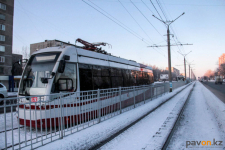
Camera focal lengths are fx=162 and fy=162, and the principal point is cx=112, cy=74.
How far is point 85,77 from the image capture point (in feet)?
22.3

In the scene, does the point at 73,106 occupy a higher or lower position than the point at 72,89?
lower

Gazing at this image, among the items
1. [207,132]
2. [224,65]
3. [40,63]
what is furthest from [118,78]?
[224,65]

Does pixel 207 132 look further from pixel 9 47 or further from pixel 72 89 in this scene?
pixel 9 47

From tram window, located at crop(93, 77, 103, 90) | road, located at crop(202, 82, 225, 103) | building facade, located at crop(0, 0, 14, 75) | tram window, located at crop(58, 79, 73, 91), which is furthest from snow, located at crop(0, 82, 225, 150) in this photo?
building facade, located at crop(0, 0, 14, 75)

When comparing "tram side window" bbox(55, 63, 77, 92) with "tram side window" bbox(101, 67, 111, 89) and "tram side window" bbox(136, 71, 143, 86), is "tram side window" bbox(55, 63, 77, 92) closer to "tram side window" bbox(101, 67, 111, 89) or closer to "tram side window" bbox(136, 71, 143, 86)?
"tram side window" bbox(101, 67, 111, 89)

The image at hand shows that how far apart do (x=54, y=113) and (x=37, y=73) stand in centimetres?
216

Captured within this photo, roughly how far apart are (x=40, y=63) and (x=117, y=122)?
145 inches

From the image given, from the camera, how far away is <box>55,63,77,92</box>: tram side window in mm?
5738

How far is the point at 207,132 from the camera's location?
494cm

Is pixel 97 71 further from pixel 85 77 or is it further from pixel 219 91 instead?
pixel 219 91

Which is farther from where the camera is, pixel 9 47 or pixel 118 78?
pixel 9 47

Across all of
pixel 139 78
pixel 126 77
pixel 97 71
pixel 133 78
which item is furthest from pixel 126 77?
pixel 97 71

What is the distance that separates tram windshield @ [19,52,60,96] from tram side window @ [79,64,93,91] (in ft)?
3.91

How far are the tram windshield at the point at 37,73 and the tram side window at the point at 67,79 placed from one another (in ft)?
1.28
